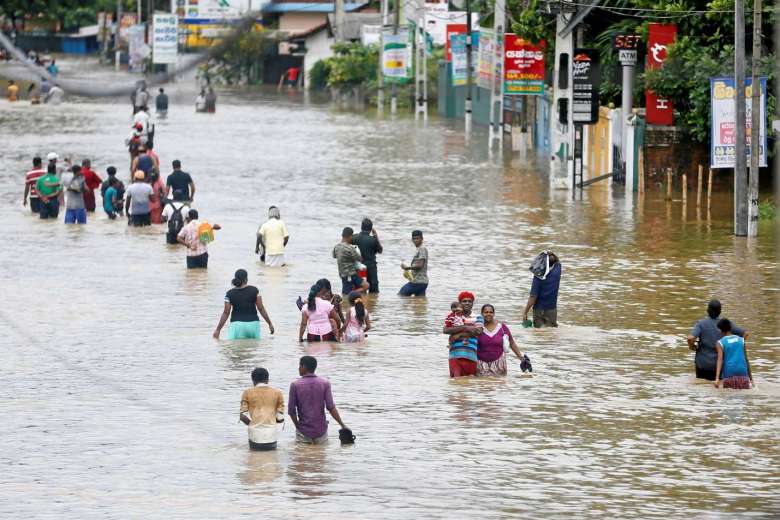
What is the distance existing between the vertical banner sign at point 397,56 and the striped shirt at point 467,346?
5451cm

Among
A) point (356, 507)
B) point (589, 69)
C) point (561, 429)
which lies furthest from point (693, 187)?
point (356, 507)

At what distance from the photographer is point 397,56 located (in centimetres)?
7175

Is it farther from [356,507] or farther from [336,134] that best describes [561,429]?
[336,134]

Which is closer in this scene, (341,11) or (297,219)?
(297,219)

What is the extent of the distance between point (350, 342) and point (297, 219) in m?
14.3

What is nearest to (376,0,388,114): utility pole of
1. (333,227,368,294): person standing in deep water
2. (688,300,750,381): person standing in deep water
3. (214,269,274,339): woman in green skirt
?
(333,227,368,294): person standing in deep water

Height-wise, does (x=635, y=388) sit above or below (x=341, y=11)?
below

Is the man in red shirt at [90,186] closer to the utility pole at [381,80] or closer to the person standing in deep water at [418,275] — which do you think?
the person standing in deep water at [418,275]

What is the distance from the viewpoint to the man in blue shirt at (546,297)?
20.5 metres

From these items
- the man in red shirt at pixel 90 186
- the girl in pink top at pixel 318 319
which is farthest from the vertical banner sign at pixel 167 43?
the man in red shirt at pixel 90 186

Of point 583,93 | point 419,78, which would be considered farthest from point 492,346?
point 419,78

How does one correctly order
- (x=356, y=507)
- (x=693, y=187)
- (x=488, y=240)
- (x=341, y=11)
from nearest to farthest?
(x=356, y=507), (x=488, y=240), (x=693, y=187), (x=341, y=11)

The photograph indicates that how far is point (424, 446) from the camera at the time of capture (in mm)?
14664

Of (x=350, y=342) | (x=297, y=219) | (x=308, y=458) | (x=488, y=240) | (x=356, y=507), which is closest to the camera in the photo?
(x=356, y=507)
